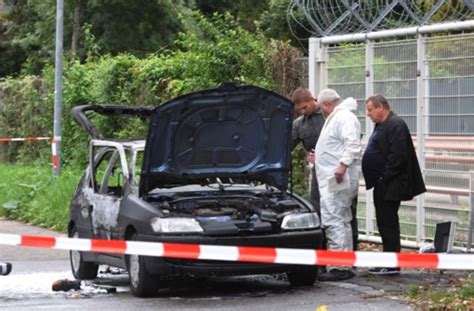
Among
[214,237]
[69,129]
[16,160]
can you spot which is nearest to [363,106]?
[214,237]

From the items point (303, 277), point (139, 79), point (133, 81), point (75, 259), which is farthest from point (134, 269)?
point (133, 81)

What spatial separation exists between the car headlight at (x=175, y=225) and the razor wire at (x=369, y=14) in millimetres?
3972

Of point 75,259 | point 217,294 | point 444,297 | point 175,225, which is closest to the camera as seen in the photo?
point 444,297

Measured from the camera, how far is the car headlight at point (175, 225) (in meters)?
10.6

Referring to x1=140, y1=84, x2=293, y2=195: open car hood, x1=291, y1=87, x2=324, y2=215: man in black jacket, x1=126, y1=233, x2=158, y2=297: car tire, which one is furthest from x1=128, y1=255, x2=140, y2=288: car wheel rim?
x1=291, y1=87, x2=324, y2=215: man in black jacket

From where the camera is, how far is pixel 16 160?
1186 inches

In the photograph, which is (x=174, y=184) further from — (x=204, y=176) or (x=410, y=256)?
(x=410, y=256)

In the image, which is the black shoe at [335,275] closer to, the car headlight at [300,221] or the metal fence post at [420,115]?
the car headlight at [300,221]

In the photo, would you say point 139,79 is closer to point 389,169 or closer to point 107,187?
point 107,187

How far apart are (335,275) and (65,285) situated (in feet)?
8.69

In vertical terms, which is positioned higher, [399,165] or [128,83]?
[128,83]

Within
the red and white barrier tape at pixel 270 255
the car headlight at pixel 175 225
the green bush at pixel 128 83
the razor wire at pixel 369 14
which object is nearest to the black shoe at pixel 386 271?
the car headlight at pixel 175 225

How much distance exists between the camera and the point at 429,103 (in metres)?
13.4

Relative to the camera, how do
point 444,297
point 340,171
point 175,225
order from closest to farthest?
point 444,297 → point 175,225 → point 340,171
